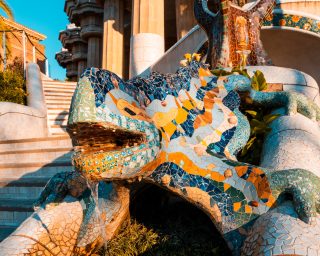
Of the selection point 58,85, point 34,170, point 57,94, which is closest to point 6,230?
point 34,170

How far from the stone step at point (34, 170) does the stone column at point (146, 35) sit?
736cm

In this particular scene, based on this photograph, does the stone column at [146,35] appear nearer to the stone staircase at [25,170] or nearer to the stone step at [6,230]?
the stone staircase at [25,170]

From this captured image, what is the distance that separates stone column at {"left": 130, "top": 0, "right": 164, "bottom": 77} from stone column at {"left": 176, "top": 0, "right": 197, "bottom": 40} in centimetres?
171

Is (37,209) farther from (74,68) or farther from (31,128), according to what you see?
(74,68)

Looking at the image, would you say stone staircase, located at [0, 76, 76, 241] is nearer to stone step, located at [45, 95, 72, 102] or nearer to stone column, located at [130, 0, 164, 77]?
stone step, located at [45, 95, 72, 102]

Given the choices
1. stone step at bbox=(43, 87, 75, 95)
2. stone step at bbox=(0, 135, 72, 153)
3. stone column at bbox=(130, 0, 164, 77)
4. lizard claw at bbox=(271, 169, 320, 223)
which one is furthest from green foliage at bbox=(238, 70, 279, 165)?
stone column at bbox=(130, 0, 164, 77)

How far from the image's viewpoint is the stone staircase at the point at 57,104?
26.3 ft

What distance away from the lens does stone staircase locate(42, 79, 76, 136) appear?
8.03 meters

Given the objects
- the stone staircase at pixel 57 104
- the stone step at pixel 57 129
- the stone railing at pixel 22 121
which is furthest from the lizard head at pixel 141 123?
the stone staircase at pixel 57 104

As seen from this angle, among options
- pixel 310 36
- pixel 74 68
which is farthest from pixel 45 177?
pixel 74 68

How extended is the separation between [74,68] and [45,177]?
31.5 metres

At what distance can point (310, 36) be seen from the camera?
8.93 m

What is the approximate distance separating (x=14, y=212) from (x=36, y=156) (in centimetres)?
171

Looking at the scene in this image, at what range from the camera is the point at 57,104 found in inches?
389
